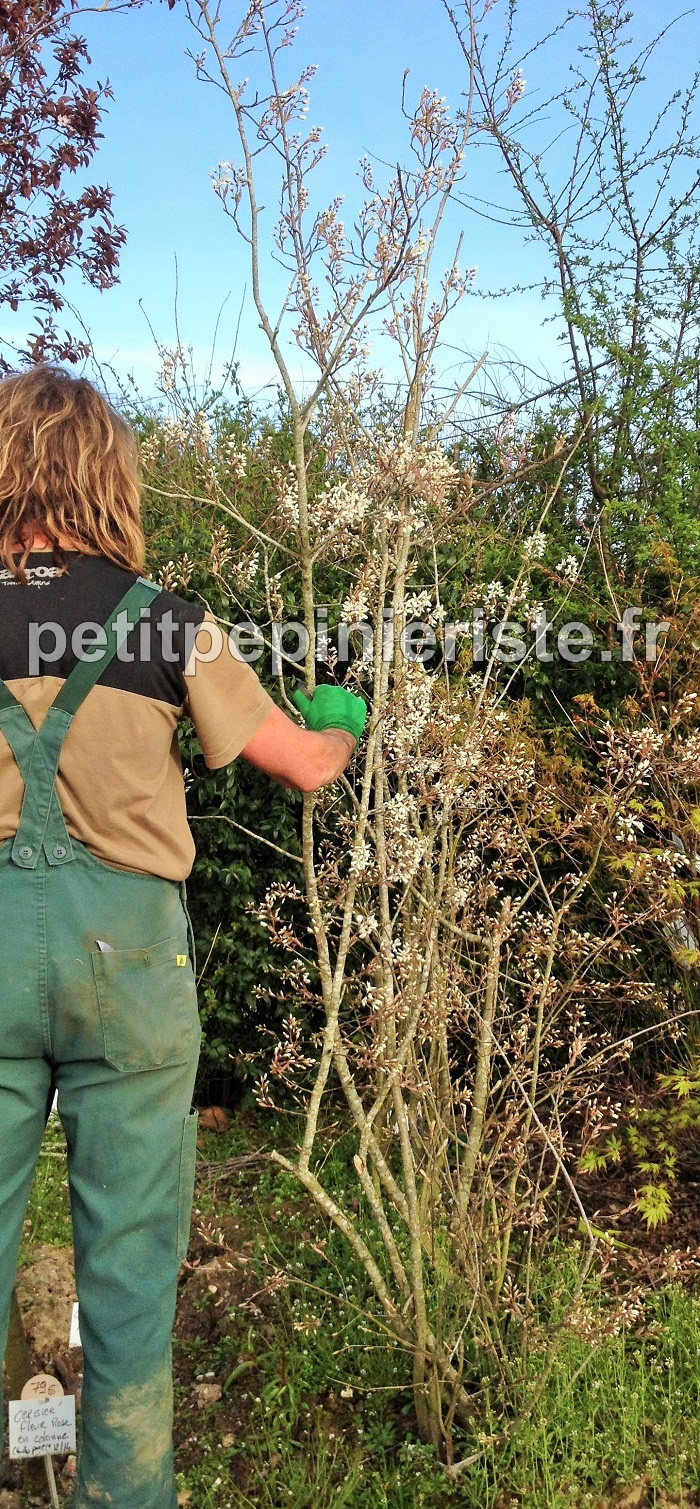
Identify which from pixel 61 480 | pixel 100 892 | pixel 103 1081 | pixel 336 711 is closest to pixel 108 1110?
pixel 103 1081

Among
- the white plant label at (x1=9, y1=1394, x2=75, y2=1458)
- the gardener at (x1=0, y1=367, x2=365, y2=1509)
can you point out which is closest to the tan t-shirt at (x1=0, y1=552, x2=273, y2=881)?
the gardener at (x1=0, y1=367, x2=365, y2=1509)

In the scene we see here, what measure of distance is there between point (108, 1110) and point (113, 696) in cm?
75

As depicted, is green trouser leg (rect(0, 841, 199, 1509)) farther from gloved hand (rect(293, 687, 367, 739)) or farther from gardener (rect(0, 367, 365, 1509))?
gloved hand (rect(293, 687, 367, 739))

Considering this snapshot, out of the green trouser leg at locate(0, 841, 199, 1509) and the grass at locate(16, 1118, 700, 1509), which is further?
the grass at locate(16, 1118, 700, 1509)

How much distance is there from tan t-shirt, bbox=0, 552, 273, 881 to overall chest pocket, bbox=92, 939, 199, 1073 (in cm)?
17

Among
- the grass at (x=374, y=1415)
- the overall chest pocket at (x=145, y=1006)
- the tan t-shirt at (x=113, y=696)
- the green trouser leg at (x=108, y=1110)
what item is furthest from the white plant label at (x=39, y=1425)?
the tan t-shirt at (x=113, y=696)

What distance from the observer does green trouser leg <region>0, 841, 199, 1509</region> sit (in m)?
1.91

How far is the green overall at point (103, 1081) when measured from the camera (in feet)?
6.27

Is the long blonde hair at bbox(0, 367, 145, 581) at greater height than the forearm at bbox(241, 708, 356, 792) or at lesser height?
greater

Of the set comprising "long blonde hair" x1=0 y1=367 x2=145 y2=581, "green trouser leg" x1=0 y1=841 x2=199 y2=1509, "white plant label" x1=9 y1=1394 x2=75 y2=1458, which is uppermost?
"long blonde hair" x1=0 y1=367 x2=145 y2=581

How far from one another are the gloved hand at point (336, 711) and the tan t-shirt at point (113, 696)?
40 cm

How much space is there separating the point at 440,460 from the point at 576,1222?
2271 mm

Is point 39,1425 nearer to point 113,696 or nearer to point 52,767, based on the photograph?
point 52,767

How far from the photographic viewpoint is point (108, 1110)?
6.42ft
